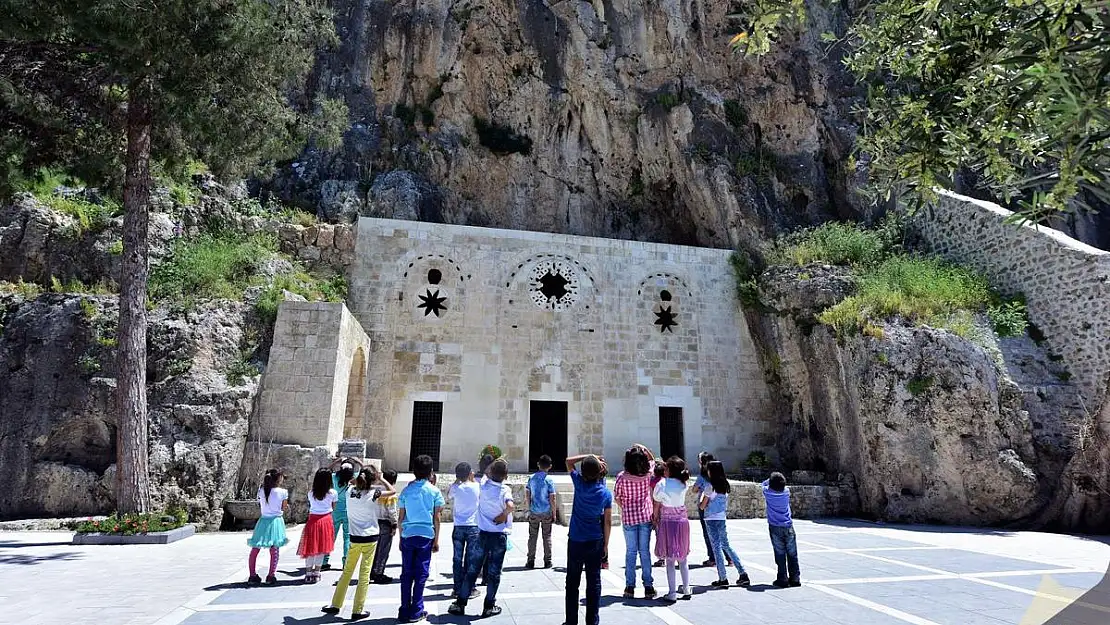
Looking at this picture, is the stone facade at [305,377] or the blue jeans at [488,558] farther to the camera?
the stone facade at [305,377]

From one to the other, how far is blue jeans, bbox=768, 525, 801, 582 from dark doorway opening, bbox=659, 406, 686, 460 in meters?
9.97

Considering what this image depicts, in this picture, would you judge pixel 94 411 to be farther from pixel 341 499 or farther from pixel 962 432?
pixel 962 432

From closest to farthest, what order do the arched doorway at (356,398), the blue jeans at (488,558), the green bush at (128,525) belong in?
the blue jeans at (488,558) → the green bush at (128,525) → the arched doorway at (356,398)

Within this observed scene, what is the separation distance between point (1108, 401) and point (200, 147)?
17.8m

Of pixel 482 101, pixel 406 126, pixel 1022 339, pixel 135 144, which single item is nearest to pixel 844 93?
pixel 1022 339

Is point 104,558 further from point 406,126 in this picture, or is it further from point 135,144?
point 406,126

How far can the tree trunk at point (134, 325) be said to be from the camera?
9.55 m

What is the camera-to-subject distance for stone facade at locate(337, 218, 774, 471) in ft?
50.6

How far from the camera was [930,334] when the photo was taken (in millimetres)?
12867

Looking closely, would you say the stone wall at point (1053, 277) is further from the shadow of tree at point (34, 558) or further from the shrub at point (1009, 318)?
the shadow of tree at point (34, 558)

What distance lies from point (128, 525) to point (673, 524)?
828cm

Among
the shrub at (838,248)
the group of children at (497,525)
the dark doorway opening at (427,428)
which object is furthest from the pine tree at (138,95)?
the shrub at (838,248)

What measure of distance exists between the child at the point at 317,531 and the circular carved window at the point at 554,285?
33.8 ft

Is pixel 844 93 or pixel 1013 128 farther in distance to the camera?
pixel 844 93
